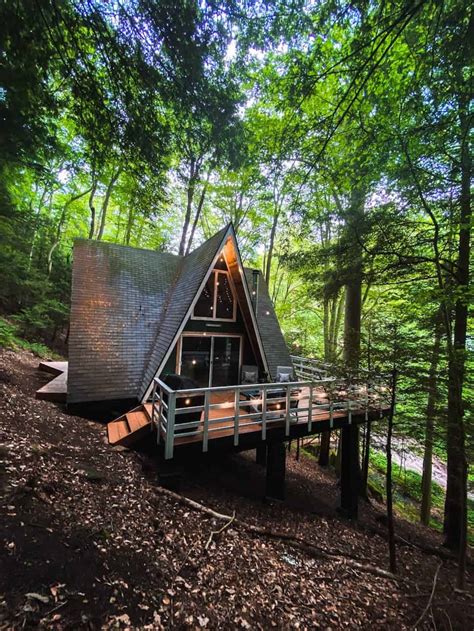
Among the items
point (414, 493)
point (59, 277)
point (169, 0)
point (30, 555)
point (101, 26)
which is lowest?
point (414, 493)

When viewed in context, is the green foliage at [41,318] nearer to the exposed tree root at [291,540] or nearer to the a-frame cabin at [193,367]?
the a-frame cabin at [193,367]

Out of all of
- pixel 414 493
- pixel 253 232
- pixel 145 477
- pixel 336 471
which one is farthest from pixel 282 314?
pixel 145 477

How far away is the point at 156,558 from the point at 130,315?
6.60m

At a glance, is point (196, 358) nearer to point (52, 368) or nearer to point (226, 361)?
point (226, 361)

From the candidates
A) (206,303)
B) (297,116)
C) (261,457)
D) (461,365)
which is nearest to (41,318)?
(206,303)

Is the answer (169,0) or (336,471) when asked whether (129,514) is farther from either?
(336,471)

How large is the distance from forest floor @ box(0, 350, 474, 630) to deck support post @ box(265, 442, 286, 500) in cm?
26

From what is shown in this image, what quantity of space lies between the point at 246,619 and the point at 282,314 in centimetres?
1462

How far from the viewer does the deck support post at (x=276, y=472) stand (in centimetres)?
581

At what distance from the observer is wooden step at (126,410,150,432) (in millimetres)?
5318

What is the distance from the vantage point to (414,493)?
12.4 metres

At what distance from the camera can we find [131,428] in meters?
5.40

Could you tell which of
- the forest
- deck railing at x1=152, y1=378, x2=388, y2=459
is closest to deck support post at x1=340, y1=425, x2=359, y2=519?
deck railing at x1=152, y1=378, x2=388, y2=459

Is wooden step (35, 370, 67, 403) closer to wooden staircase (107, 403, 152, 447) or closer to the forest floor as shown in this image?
the forest floor
